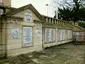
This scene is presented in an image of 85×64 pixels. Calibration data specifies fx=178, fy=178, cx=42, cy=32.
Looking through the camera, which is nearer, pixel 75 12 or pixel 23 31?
A: pixel 23 31

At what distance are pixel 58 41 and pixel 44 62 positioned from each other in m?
6.17

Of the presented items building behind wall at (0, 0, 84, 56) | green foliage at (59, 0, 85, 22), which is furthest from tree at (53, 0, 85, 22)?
building behind wall at (0, 0, 84, 56)

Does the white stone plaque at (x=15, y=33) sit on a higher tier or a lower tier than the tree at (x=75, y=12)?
lower

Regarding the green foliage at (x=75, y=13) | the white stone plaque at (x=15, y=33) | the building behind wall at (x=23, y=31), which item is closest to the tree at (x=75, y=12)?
the green foliage at (x=75, y=13)

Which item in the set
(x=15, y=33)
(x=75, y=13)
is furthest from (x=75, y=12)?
(x=15, y=33)

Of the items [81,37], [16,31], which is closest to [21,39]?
[16,31]

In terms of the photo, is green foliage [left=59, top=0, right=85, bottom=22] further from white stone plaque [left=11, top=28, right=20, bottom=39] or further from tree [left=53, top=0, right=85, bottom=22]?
white stone plaque [left=11, top=28, right=20, bottom=39]

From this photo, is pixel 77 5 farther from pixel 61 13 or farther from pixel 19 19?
pixel 19 19

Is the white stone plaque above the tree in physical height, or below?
below

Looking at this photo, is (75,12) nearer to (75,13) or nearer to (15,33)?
(75,13)

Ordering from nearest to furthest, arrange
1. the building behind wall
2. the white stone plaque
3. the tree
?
the building behind wall
the white stone plaque
the tree

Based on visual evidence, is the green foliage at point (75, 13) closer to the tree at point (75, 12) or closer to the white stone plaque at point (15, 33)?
the tree at point (75, 12)

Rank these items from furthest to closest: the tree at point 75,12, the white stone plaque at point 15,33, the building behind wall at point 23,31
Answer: the tree at point 75,12 < the white stone plaque at point 15,33 < the building behind wall at point 23,31

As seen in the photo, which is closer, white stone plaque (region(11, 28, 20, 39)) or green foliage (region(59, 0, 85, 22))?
white stone plaque (region(11, 28, 20, 39))
